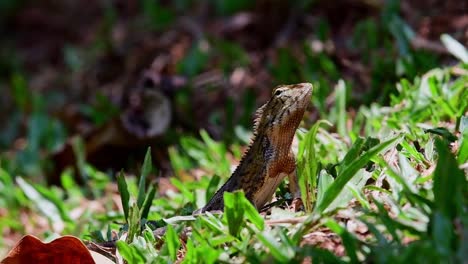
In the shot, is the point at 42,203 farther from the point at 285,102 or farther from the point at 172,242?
the point at 172,242

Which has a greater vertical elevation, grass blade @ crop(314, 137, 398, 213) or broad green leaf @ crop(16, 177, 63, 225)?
grass blade @ crop(314, 137, 398, 213)

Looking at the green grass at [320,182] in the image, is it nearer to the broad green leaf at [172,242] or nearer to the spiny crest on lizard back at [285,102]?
the broad green leaf at [172,242]

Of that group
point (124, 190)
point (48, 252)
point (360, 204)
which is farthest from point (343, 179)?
point (48, 252)

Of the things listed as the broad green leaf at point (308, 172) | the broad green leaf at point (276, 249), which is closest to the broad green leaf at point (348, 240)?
the broad green leaf at point (276, 249)

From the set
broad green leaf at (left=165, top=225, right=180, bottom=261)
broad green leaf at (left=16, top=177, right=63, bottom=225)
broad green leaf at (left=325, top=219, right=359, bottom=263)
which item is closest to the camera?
broad green leaf at (left=325, top=219, right=359, bottom=263)

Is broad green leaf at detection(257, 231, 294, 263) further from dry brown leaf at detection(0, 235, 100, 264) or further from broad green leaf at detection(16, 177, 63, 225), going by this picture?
broad green leaf at detection(16, 177, 63, 225)

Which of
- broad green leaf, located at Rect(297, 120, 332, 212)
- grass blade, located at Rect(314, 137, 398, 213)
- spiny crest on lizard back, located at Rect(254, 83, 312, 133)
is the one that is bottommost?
broad green leaf, located at Rect(297, 120, 332, 212)

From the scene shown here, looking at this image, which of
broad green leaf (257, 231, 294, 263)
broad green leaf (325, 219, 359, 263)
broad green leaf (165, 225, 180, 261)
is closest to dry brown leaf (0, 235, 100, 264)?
broad green leaf (165, 225, 180, 261)

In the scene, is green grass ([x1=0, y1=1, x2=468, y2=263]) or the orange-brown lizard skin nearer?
green grass ([x1=0, y1=1, x2=468, y2=263])
